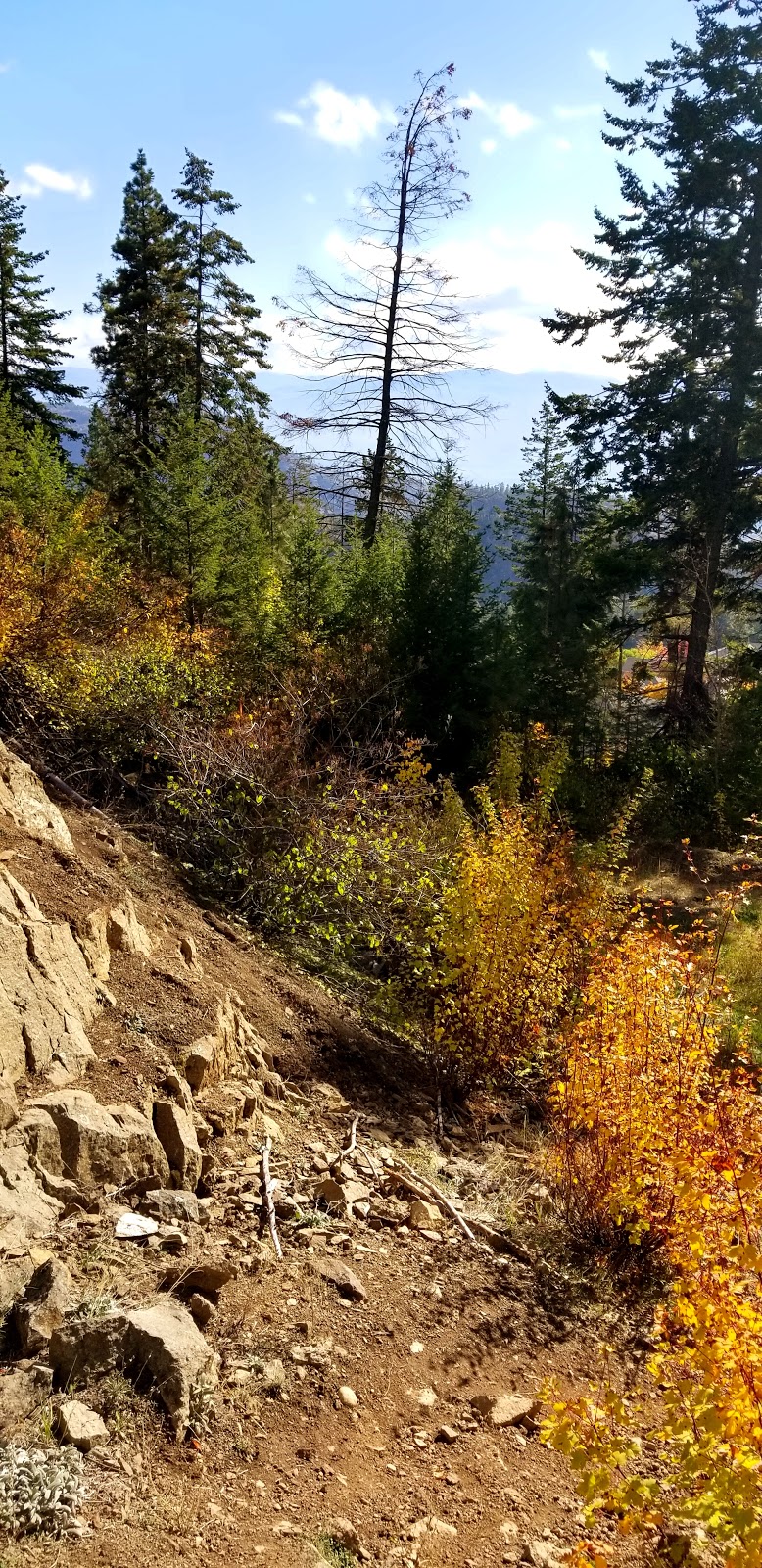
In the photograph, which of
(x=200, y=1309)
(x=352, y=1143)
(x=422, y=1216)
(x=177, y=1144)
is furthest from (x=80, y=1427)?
(x=352, y=1143)

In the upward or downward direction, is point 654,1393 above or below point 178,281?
below

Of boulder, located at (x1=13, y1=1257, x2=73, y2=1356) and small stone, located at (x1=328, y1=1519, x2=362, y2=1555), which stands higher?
boulder, located at (x1=13, y1=1257, x2=73, y2=1356)

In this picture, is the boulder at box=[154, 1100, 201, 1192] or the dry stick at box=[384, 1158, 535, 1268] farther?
the dry stick at box=[384, 1158, 535, 1268]

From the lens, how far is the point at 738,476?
53.2 feet

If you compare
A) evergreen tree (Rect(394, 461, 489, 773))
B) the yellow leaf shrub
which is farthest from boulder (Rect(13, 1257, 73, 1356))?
evergreen tree (Rect(394, 461, 489, 773))

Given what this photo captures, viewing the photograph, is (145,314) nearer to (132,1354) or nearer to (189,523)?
(189,523)

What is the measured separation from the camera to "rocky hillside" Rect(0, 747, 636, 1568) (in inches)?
95.3

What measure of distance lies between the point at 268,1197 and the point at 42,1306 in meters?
1.31

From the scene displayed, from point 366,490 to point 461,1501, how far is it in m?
15.6

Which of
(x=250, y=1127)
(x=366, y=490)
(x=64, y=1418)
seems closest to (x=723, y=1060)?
(x=250, y=1127)

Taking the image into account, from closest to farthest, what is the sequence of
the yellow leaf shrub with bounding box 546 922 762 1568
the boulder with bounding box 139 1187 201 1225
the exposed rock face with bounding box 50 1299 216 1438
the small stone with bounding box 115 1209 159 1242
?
the yellow leaf shrub with bounding box 546 922 762 1568 < the exposed rock face with bounding box 50 1299 216 1438 < the small stone with bounding box 115 1209 159 1242 < the boulder with bounding box 139 1187 201 1225

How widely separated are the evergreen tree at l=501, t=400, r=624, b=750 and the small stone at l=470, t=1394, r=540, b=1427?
34.3ft

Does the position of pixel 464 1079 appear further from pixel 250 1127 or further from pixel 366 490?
pixel 366 490

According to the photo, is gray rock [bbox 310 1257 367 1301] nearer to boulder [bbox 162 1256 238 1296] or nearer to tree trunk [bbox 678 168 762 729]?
boulder [bbox 162 1256 238 1296]
